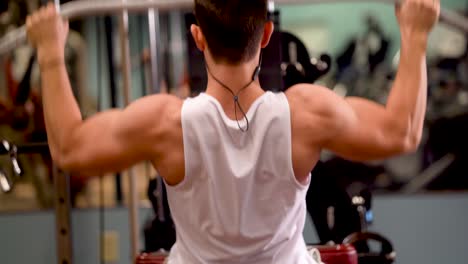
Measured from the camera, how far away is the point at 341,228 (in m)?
2.53

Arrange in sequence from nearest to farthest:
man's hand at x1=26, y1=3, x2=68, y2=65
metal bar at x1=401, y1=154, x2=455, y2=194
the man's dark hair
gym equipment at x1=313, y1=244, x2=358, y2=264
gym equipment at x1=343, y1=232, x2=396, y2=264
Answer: the man's dark hair < man's hand at x1=26, y1=3, x2=68, y2=65 < gym equipment at x1=313, y1=244, x2=358, y2=264 < gym equipment at x1=343, y1=232, x2=396, y2=264 < metal bar at x1=401, y1=154, x2=455, y2=194

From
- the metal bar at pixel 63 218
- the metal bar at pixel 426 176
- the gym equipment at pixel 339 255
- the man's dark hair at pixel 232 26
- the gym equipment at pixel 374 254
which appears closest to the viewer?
the man's dark hair at pixel 232 26

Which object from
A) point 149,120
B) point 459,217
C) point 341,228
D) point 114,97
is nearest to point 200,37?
point 149,120

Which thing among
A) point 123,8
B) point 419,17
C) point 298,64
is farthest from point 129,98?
point 419,17

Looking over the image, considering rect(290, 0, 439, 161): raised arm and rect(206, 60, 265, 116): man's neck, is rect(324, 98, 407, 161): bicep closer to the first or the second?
rect(290, 0, 439, 161): raised arm

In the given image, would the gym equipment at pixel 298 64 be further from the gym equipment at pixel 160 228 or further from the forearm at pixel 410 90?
the forearm at pixel 410 90

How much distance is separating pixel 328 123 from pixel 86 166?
494 millimetres

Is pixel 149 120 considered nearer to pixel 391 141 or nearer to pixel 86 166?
pixel 86 166

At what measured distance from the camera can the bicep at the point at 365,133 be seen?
4.24 feet

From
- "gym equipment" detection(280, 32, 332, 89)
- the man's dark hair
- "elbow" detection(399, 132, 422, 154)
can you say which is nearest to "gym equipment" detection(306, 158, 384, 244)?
"gym equipment" detection(280, 32, 332, 89)

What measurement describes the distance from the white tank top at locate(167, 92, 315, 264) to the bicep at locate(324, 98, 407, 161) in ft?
0.35

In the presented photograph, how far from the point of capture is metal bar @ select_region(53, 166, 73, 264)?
123 inches

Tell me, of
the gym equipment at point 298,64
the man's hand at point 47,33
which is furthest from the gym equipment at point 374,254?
the man's hand at point 47,33

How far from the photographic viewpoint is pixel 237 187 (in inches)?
50.5
